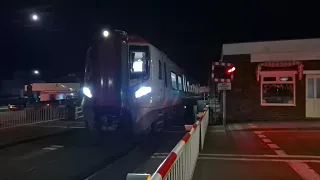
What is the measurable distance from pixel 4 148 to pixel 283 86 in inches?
614

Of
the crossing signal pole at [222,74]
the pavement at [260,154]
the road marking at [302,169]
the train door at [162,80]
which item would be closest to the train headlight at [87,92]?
the train door at [162,80]

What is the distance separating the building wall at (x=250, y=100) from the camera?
24.0m

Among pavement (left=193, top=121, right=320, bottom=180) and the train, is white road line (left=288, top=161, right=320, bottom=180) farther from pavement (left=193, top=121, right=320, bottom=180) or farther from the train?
the train

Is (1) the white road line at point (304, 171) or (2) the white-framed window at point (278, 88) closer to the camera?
(1) the white road line at point (304, 171)

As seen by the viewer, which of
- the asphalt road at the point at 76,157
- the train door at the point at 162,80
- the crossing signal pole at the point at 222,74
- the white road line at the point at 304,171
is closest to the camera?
the white road line at the point at 304,171

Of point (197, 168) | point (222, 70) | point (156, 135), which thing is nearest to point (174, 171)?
point (197, 168)

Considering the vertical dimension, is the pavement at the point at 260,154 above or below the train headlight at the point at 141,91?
below

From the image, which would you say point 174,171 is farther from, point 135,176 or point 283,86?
point 283,86

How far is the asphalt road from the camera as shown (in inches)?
402

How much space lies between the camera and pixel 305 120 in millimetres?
23328

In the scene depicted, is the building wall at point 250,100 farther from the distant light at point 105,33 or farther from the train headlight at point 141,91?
the distant light at point 105,33

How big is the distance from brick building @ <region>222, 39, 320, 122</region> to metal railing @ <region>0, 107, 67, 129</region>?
11.2 metres

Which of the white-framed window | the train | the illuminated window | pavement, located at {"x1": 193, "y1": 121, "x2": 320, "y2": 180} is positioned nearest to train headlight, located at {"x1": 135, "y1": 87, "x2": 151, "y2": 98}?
the train

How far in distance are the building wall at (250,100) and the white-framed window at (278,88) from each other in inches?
9.4
